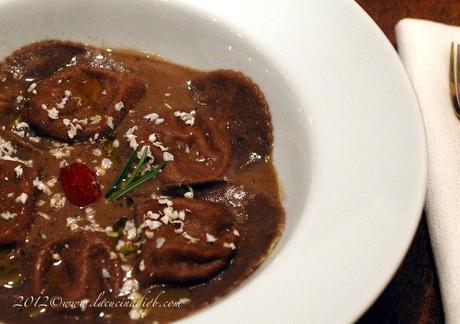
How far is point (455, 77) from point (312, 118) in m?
0.97

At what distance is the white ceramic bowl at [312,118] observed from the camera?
6.98 ft

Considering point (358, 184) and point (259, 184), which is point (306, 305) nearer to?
point (358, 184)

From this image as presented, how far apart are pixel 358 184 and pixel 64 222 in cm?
128

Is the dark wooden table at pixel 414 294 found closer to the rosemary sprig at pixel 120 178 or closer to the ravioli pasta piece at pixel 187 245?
the ravioli pasta piece at pixel 187 245

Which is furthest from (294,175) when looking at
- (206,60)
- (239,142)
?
(206,60)

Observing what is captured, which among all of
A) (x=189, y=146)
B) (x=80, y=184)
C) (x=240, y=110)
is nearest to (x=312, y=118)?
(x=240, y=110)

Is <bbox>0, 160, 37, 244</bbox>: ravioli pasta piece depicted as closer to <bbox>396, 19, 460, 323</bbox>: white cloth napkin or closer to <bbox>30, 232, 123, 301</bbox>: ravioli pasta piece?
<bbox>30, 232, 123, 301</bbox>: ravioli pasta piece

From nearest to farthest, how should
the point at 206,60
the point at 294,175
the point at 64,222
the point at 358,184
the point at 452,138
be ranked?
the point at 358,184
the point at 64,222
the point at 294,175
the point at 452,138
the point at 206,60

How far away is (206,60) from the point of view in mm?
3256

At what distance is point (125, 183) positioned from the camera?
2.72 metres

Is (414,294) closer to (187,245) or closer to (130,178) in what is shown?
(187,245)

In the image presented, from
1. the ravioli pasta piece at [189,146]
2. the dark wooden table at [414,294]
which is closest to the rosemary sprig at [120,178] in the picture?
the ravioli pasta piece at [189,146]

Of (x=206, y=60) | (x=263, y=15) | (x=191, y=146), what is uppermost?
(x=263, y=15)

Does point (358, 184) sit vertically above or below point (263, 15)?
below
